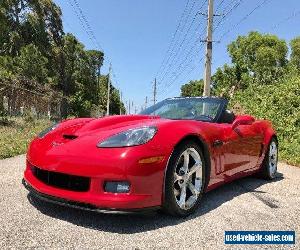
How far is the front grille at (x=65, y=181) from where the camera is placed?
3.36 m

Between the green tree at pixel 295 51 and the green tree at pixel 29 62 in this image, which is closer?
the green tree at pixel 29 62

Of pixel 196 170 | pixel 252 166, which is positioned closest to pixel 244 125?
pixel 252 166

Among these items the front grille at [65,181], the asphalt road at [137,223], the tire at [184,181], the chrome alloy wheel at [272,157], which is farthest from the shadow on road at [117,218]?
the chrome alloy wheel at [272,157]

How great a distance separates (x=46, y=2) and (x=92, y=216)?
36487mm

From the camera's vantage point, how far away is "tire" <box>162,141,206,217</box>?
3.54 meters

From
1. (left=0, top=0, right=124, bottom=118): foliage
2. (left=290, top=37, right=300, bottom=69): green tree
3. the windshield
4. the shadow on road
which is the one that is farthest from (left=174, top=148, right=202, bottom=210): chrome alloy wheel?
(left=290, top=37, right=300, bottom=69): green tree

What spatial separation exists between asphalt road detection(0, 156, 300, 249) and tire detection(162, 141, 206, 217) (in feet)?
0.40

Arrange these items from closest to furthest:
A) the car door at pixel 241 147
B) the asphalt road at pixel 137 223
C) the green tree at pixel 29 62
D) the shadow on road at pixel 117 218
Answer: the asphalt road at pixel 137 223 → the shadow on road at pixel 117 218 → the car door at pixel 241 147 → the green tree at pixel 29 62

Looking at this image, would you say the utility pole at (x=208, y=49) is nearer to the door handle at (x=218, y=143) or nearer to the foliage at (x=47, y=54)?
the foliage at (x=47, y=54)

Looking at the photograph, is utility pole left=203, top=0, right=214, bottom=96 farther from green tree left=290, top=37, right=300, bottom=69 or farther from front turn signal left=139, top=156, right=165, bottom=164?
green tree left=290, top=37, right=300, bottom=69

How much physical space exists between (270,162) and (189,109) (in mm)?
1856

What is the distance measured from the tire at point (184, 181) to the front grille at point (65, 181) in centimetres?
68

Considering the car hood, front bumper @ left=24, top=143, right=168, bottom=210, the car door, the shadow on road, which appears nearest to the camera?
front bumper @ left=24, top=143, right=168, bottom=210

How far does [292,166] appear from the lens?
26.6 feet
